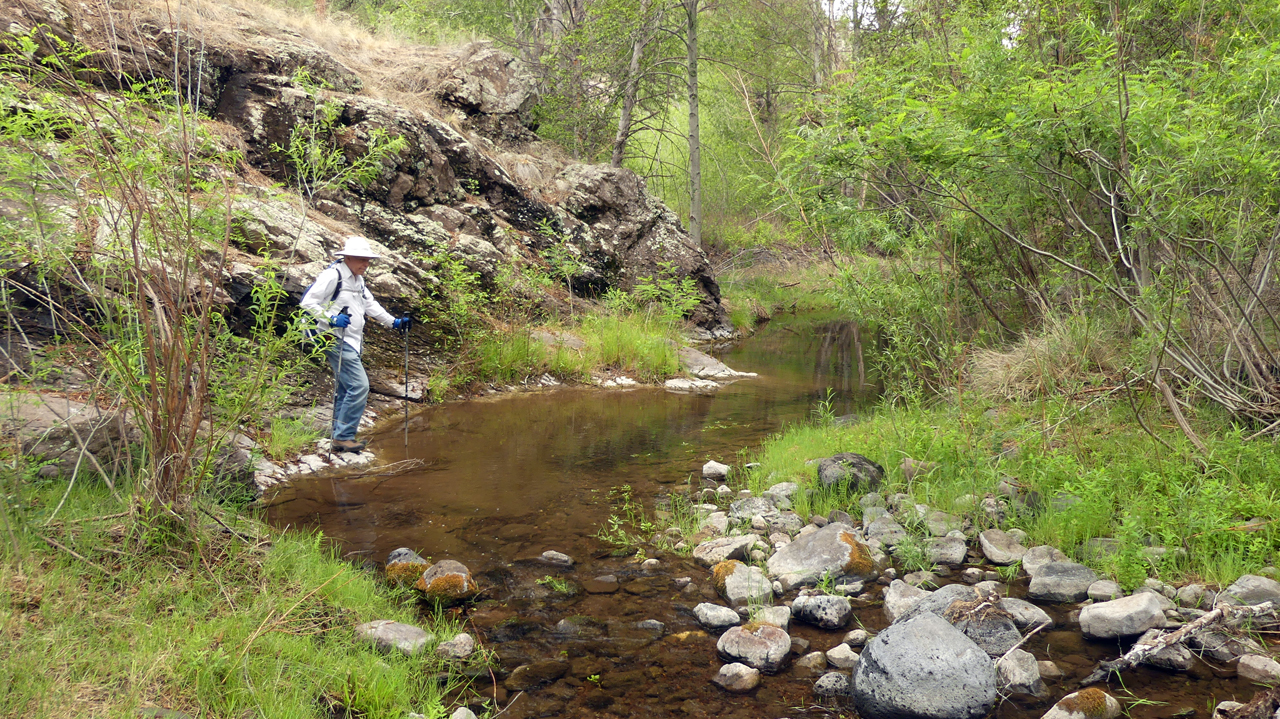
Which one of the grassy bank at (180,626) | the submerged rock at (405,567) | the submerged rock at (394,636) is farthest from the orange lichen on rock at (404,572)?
the submerged rock at (394,636)

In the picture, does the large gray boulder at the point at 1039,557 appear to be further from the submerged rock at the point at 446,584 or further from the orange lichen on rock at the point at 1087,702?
the submerged rock at the point at 446,584

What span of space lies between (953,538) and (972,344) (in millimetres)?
3817

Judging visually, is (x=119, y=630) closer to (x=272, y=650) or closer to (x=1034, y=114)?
(x=272, y=650)

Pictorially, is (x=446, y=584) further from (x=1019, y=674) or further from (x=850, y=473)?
(x=850, y=473)

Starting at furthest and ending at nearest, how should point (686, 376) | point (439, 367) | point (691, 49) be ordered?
point (691, 49) < point (686, 376) < point (439, 367)

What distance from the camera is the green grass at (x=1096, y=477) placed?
14.9 ft

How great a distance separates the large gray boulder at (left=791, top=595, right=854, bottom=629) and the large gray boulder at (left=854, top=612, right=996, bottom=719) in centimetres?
69

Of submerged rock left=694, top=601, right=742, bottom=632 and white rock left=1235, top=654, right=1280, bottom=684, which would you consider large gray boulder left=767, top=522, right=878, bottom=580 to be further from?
white rock left=1235, top=654, right=1280, bottom=684

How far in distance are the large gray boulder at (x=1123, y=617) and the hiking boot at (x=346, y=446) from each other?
6.76 metres

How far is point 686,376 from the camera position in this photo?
13.6 metres

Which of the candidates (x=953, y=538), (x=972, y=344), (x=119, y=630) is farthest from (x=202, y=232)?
(x=972, y=344)

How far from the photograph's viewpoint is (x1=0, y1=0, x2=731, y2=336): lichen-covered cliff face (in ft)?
35.1

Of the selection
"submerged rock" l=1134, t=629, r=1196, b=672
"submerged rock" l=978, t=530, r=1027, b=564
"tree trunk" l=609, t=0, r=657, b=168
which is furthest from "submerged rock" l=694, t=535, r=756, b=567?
"tree trunk" l=609, t=0, r=657, b=168

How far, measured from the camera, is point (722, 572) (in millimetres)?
4934
